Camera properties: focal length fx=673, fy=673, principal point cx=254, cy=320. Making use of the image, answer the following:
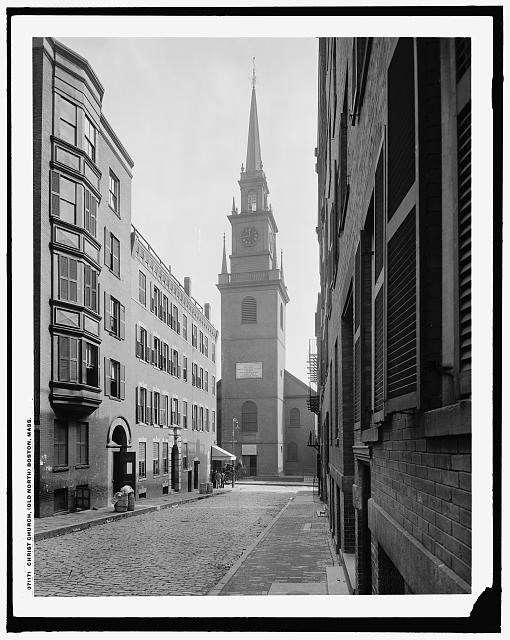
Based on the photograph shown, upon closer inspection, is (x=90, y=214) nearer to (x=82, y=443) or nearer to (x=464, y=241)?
(x=82, y=443)

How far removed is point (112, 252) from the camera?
79.4 ft

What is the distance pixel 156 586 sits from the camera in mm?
10195

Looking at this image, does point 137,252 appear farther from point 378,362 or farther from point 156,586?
point 378,362

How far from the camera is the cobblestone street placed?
7671mm

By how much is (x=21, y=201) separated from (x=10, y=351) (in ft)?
3.81

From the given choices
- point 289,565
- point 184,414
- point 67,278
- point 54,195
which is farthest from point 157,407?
point 289,565

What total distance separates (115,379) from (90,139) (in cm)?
905

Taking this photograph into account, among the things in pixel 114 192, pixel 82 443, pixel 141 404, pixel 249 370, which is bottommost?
pixel 82 443

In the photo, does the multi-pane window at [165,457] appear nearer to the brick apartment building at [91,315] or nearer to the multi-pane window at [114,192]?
the brick apartment building at [91,315]

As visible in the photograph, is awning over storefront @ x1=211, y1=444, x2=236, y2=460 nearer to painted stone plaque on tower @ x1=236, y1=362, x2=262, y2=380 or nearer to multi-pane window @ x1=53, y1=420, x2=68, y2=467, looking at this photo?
painted stone plaque on tower @ x1=236, y1=362, x2=262, y2=380

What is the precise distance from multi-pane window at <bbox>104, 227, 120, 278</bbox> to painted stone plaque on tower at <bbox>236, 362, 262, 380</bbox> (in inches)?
1361

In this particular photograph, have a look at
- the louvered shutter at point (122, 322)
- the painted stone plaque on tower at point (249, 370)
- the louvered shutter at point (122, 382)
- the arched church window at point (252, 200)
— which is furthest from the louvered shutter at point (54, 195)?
the painted stone plaque on tower at point (249, 370)

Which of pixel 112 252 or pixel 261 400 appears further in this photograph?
pixel 261 400
